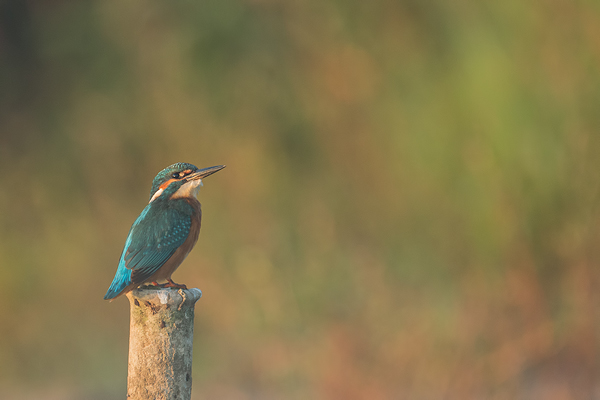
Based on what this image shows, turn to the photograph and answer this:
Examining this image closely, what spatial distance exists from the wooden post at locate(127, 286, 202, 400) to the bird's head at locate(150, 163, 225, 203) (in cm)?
77

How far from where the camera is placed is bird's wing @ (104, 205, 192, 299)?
2.53 metres

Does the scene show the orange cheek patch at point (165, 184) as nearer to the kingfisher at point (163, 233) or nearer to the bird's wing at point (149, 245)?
the kingfisher at point (163, 233)

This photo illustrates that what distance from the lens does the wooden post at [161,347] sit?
85.3 inches

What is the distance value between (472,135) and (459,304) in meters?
1.47

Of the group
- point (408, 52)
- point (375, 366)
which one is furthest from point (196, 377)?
point (408, 52)

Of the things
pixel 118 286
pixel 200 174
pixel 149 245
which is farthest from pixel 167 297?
pixel 200 174

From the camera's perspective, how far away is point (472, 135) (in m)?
5.55

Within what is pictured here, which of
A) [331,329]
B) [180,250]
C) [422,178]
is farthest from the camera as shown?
[422,178]

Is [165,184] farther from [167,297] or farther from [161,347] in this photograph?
[161,347]

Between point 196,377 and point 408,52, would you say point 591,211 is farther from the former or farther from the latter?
point 196,377

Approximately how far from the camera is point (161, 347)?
2.18m

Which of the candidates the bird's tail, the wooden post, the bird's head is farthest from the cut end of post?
the bird's head

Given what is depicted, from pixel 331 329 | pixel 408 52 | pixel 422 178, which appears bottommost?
pixel 331 329

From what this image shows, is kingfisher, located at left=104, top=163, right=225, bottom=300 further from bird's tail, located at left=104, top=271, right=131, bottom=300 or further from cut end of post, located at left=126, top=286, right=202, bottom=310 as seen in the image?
cut end of post, located at left=126, top=286, right=202, bottom=310
